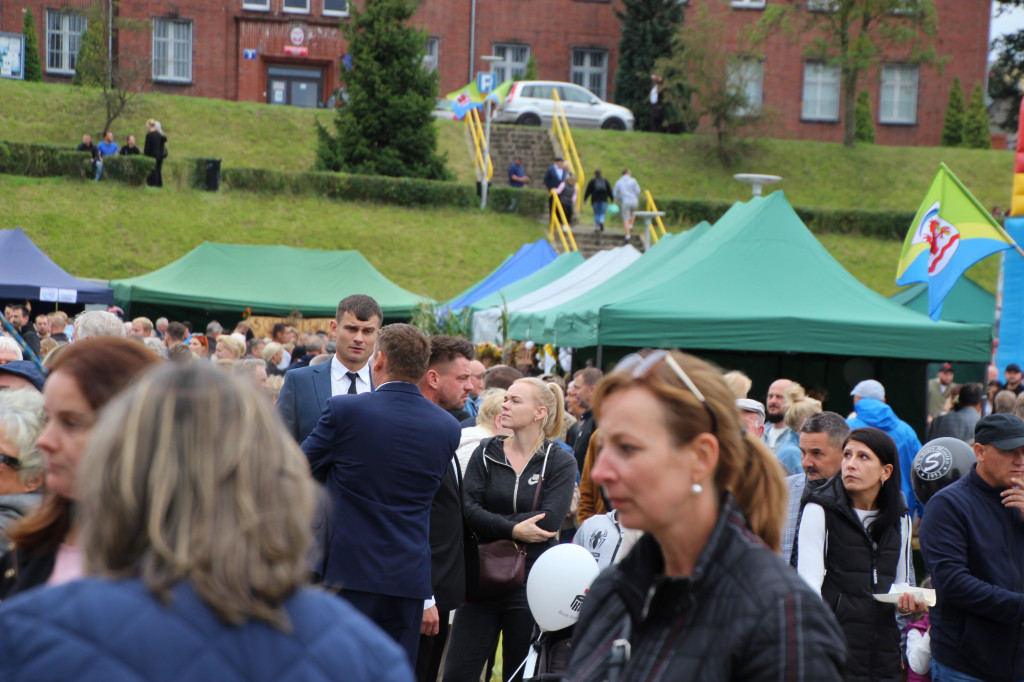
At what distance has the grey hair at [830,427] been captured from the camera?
208 inches

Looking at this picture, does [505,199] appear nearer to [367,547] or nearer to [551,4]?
[551,4]

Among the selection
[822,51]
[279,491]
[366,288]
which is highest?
[822,51]

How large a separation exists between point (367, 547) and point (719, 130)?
1370 inches

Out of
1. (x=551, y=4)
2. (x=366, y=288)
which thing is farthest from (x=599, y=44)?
(x=366, y=288)

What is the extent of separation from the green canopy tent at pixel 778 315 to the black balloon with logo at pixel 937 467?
3772mm

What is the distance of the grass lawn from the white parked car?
7.67m

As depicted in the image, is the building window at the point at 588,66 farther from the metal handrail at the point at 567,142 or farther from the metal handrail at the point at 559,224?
the metal handrail at the point at 559,224

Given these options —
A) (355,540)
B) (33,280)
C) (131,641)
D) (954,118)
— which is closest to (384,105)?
(33,280)

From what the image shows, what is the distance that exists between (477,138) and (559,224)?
8233mm

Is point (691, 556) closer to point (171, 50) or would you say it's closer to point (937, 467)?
point (937, 467)

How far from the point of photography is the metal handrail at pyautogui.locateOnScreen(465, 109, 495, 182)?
34734 millimetres

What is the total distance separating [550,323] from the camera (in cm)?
1258

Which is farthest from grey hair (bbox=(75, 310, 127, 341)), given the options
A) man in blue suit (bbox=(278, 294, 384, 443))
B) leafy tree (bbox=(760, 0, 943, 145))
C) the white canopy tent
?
leafy tree (bbox=(760, 0, 943, 145))

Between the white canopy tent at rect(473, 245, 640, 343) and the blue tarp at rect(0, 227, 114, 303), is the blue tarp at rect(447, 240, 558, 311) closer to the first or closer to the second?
the white canopy tent at rect(473, 245, 640, 343)
